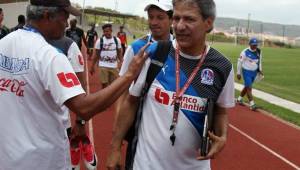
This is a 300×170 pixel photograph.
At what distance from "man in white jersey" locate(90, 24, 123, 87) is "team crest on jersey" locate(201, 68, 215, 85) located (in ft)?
31.0

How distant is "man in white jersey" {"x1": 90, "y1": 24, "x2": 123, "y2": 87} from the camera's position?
42.0ft

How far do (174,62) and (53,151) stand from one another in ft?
3.09

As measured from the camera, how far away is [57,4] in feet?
10.3

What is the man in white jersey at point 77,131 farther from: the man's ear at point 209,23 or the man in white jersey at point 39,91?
the man's ear at point 209,23

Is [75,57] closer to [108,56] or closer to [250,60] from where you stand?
[108,56]

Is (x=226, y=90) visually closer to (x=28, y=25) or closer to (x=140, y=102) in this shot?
(x=140, y=102)

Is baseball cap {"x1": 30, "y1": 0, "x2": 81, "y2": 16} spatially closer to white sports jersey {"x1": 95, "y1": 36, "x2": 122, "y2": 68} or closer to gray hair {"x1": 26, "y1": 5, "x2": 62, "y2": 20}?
gray hair {"x1": 26, "y1": 5, "x2": 62, "y2": 20}

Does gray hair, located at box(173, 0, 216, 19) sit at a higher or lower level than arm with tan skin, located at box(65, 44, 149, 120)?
higher

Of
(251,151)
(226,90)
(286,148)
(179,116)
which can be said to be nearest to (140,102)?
(179,116)

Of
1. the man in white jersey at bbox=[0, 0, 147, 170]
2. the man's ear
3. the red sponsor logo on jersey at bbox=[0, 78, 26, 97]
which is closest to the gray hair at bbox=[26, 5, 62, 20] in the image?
the man in white jersey at bbox=[0, 0, 147, 170]

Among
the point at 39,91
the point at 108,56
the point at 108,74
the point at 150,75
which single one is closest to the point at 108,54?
the point at 108,56

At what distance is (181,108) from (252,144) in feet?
21.8

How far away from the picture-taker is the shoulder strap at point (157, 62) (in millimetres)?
3301

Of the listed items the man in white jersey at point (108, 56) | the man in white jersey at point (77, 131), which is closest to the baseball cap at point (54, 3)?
the man in white jersey at point (77, 131)
